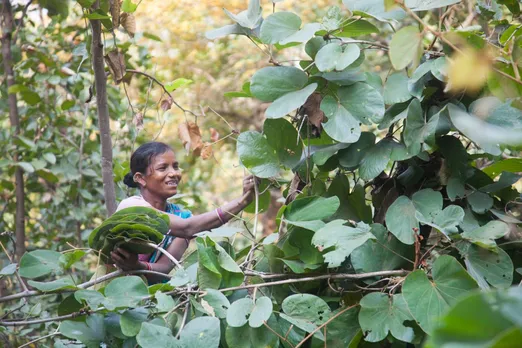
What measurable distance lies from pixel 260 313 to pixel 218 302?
0.09m

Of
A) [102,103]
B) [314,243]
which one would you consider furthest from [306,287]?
[102,103]

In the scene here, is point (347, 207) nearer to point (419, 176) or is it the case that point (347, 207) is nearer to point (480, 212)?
point (419, 176)

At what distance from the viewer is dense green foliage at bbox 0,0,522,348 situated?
3.94ft

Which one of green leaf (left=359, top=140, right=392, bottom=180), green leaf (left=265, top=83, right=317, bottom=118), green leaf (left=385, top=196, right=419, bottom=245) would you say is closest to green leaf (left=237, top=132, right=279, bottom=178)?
green leaf (left=265, top=83, right=317, bottom=118)

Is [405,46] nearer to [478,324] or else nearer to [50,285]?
[478,324]

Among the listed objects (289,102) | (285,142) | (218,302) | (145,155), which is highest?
(289,102)

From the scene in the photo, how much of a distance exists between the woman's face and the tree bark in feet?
2.43

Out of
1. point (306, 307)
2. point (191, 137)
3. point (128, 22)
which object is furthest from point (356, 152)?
point (128, 22)

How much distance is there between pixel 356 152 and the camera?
4.76ft

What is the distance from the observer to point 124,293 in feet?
4.26

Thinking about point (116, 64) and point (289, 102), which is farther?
point (116, 64)

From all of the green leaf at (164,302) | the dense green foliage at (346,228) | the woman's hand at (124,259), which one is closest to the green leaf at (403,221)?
the dense green foliage at (346,228)

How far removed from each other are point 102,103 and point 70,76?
4.45ft

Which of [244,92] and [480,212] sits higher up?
[244,92]
